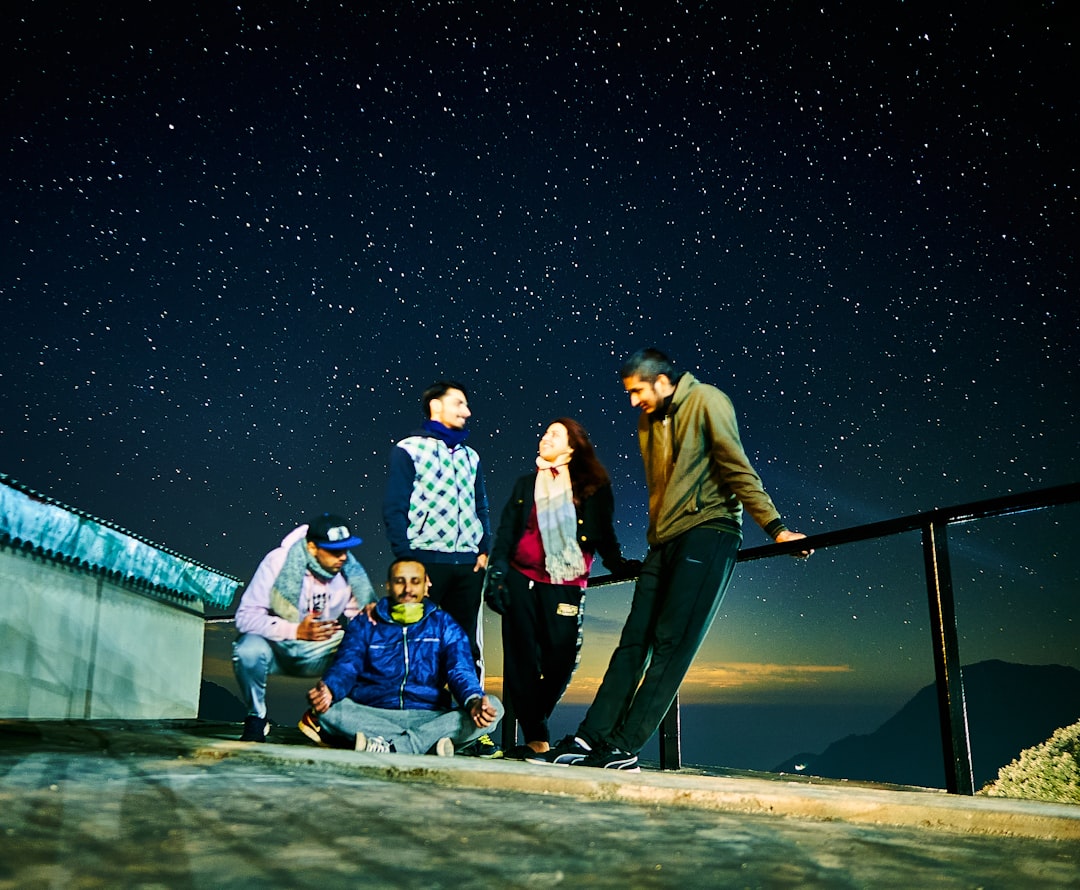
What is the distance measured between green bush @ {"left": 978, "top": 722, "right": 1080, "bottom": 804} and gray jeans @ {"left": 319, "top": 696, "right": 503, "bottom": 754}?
3272 millimetres

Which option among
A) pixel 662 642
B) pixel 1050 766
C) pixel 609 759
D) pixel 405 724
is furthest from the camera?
pixel 1050 766

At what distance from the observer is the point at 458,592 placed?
149 inches

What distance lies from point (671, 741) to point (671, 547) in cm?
93

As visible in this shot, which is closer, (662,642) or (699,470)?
(662,642)

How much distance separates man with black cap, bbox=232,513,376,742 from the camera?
375 centimetres

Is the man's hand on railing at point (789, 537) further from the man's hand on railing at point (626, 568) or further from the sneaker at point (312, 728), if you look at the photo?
the sneaker at point (312, 728)

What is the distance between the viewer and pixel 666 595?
2914mm

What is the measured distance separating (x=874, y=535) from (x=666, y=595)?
0.73 metres

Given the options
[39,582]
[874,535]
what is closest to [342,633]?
[874,535]

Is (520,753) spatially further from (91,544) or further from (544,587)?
(91,544)

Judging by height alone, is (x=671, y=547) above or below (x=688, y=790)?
above

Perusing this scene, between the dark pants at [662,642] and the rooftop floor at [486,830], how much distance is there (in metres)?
0.49

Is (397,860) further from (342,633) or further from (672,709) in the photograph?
(342,633)

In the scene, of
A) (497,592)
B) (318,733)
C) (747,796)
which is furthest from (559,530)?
(747,796)
